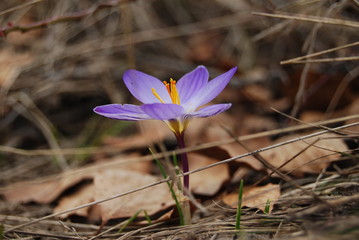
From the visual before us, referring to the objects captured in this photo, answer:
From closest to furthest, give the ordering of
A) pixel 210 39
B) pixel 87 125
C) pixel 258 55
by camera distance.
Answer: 1. pixel 87 125
2. pixel 258 55
3. pixel 210 39

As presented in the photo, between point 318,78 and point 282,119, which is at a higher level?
point 318,78

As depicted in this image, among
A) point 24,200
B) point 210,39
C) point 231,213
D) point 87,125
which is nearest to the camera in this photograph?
point 231,213

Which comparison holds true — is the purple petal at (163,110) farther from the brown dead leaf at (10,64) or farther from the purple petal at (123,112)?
the brown dead leaf at (10,64)

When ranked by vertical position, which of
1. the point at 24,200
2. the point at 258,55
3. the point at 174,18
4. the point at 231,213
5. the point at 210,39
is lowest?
the point at 231,213

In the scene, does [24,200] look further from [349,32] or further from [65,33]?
[349,32]

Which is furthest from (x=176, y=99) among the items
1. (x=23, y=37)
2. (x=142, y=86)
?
(x=23, y=37)

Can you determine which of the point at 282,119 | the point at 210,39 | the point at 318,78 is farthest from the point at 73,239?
the point at 210,39

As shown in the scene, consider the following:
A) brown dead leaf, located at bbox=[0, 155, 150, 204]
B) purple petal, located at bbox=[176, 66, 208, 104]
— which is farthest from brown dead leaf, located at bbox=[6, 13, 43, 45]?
purple petal, located at bbox=[176, 66, 208, 104]
